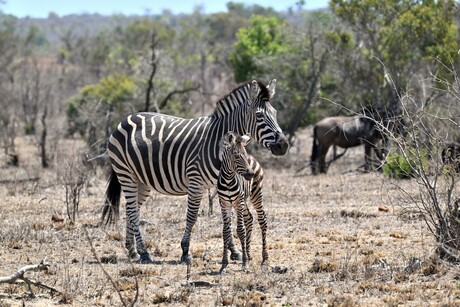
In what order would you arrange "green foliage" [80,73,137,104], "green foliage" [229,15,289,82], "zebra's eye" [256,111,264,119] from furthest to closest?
"green foliage" [229,15,289,82] → "green foliage" [80,73,137,104] → "zebra's eye" [256,111,264,119]

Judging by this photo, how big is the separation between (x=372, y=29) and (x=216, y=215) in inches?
436

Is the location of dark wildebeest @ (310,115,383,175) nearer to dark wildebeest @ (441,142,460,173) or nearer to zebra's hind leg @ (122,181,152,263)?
zebra's hind leg @ (122,181,152,263)

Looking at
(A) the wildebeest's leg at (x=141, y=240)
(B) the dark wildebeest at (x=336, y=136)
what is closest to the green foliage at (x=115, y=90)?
(B) the dark wildebeest at (x=336, y=136)

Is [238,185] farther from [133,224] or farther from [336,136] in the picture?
[336,136]

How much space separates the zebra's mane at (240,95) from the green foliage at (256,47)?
16.3 metres

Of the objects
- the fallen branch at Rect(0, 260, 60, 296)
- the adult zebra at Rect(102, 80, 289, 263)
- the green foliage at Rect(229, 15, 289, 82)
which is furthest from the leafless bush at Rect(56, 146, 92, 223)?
the green foliage at Rect(229, 15, 289, 82)

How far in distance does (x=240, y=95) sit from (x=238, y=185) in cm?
145

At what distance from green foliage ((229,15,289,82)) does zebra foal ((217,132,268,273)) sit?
57.2 feet

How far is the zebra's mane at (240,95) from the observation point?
9.85m

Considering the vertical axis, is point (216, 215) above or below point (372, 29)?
below

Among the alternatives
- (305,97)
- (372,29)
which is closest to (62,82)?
(305,97)

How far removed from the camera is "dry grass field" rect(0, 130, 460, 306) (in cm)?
771

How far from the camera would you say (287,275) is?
340 inches

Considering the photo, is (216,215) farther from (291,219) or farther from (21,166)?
(21,166)
